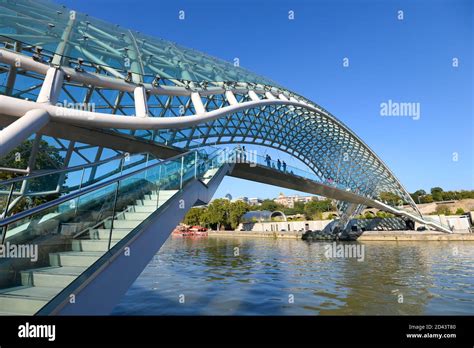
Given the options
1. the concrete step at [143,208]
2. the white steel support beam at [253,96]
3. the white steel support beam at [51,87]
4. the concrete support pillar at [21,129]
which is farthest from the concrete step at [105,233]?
the white steel support beam at [253,96]

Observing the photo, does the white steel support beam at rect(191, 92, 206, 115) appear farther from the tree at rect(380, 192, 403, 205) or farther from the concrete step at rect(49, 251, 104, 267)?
the tree at rect(380, 192, 403, 205)

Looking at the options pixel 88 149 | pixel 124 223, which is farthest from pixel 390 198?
pixel 124 223

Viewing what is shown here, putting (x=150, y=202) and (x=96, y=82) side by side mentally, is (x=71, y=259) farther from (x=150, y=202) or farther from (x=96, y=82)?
(x=96, y=82)

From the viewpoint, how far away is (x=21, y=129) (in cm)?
707

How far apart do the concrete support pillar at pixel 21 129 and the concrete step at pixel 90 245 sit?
3378mm

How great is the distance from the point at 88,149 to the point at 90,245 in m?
13.2

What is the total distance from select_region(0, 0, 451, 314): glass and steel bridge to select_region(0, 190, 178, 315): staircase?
0.05 feet

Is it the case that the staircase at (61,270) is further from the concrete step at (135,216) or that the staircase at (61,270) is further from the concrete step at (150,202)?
the concrete step at (150,202)

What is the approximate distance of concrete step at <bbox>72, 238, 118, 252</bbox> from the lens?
186 inches

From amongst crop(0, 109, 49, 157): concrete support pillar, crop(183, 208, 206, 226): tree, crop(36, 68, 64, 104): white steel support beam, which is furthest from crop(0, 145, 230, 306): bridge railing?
crop(183, 208, 206, 226): tree

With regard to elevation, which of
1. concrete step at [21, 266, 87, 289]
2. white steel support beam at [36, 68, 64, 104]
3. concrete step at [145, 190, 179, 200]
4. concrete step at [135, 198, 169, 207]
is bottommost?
concrete step at [21, 266, 87, 289]
